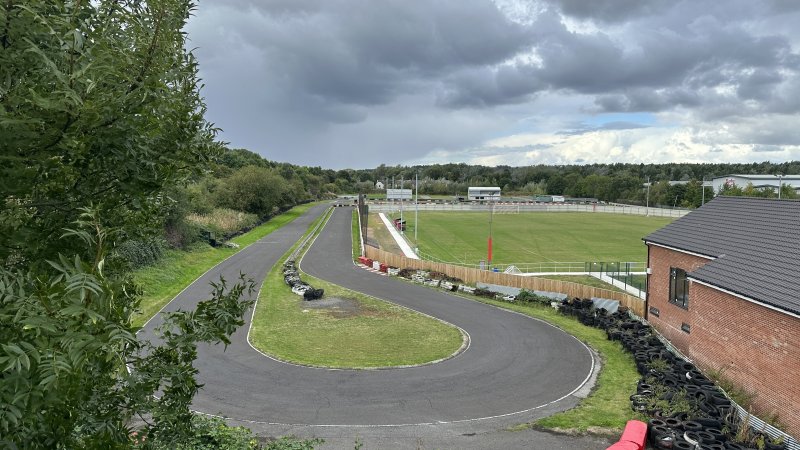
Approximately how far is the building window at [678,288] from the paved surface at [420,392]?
16.6 feet

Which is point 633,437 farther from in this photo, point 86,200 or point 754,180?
point 754,180

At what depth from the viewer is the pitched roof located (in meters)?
17.4

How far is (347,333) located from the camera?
88.4 ft

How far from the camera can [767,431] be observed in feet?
50.4

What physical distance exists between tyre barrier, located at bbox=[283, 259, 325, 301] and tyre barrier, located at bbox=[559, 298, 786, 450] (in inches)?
761

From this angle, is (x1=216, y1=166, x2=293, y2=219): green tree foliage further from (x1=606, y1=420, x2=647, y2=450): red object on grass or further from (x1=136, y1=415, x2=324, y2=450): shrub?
(x1=606, y1=420, x2=647, y2=450): red object on grass

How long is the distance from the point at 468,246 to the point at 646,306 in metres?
34.8

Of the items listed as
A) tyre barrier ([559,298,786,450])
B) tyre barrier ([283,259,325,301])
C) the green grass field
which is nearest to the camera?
Result: tyre barrier ([559,298,786,450])

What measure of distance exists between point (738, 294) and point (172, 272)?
3705 centimetres

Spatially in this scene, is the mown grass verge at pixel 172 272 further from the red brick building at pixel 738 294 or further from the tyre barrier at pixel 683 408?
the red brick building at pixel 738 294

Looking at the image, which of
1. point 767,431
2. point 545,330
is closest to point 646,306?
point 545,330

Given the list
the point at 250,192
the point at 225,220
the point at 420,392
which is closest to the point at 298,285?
the point at 420,392

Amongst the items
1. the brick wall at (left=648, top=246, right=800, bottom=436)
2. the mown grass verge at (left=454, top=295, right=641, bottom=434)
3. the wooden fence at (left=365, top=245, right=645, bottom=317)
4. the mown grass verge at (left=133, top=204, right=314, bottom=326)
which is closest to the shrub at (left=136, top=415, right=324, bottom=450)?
the mown grass verge at (left=454, top=295, right=641, bottom=434)

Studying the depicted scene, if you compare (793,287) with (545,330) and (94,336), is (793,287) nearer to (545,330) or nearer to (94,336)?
(545,330)
